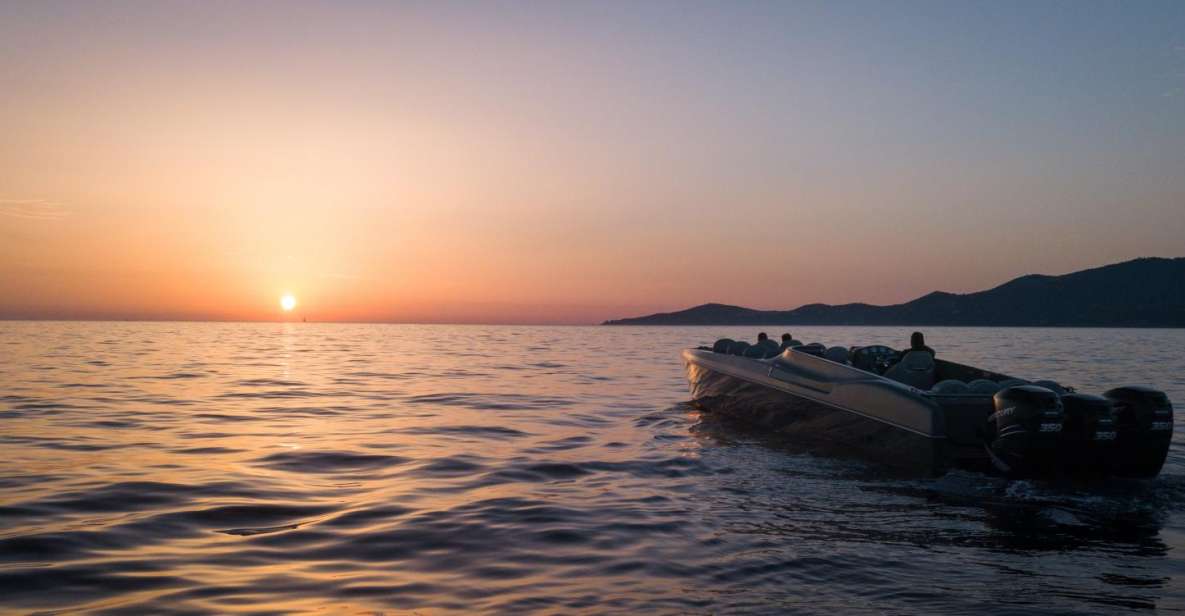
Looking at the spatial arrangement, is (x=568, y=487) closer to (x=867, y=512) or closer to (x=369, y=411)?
(x=867, y=512)

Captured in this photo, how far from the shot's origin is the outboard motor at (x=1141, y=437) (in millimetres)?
8656

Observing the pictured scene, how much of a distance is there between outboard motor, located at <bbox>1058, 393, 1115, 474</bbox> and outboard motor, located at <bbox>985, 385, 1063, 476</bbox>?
125 millimetres

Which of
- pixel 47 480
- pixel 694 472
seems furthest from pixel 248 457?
pixel 694 472

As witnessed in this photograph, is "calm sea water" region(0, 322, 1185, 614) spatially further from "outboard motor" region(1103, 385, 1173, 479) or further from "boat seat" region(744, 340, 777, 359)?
"boat seat" region(744, 340, 777, 359)

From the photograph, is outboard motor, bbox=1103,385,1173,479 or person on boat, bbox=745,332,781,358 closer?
outboard motor, bbox=1103,385,1173,479

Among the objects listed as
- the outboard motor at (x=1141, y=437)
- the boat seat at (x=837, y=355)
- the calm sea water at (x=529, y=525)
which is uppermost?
the boat seat at (x=837, y=355)

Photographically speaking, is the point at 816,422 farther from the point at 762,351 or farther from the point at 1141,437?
the point at 762,351

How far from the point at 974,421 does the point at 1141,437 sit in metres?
1.63

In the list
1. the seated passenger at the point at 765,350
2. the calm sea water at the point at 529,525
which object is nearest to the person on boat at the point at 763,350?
the seated passenger at the point at 765,350

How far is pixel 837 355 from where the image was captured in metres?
14.2

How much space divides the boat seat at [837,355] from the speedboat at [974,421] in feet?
3.73

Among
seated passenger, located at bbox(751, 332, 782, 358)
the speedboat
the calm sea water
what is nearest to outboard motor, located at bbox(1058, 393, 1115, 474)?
the speedboat

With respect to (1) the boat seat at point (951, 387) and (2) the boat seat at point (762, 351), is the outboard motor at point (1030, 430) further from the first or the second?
(2) the boat seat at point (762, 351)

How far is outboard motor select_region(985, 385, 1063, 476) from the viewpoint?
8.44 m
